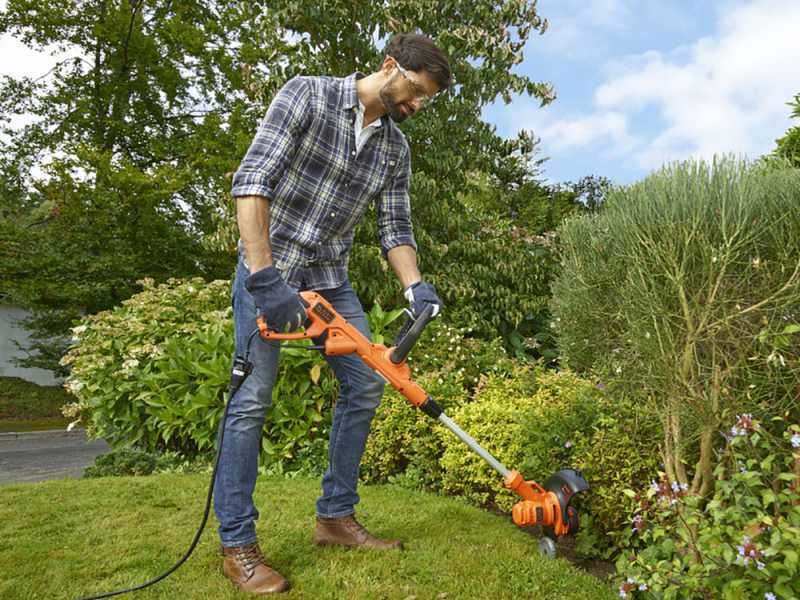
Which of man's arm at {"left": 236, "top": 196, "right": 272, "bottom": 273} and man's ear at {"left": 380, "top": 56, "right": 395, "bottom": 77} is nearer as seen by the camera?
man's arm at {"left": 236, "top": 196, "right": 272, "bottom": 273}

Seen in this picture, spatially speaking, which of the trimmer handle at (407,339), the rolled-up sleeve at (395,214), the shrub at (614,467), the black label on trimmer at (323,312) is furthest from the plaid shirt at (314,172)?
the shrub at (614,467)

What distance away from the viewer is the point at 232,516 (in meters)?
2.53

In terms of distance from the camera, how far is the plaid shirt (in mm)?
2482

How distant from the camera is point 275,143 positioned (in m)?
2.47

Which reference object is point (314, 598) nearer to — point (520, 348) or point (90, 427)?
point (90, 427)

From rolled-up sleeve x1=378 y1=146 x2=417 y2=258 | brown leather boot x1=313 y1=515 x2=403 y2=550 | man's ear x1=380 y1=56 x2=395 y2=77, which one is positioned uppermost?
man's ear x1=380 y1=56 x2=395 y2=77

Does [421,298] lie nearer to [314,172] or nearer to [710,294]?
[314,172]

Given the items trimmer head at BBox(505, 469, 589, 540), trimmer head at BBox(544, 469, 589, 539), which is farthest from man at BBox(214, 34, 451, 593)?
trimmer head at BBox(544, 469, 589, 539)

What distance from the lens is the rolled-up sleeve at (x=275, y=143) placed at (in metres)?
2.39

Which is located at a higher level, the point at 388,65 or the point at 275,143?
the point at 388,65

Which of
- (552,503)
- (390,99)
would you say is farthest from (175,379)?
(552,503)

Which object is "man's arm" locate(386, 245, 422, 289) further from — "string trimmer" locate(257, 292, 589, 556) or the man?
"string trimmer" locate(257, 292, 589, 556)

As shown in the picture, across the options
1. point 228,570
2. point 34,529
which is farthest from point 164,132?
point 228,570

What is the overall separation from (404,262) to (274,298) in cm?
88
